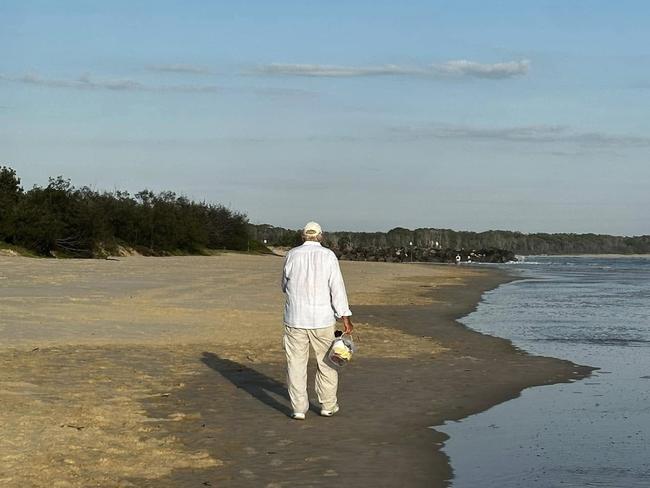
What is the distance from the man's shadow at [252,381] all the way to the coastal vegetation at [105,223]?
41.4m

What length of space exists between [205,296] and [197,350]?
1274 cm

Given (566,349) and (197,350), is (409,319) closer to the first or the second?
(566,349)

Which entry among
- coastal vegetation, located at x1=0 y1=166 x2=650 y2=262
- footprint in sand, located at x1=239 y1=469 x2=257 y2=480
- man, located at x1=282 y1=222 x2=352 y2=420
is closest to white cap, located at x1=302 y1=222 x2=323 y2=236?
man, located at x1=282 y1=222 x2=352 y2=420

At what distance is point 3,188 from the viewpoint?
58.6 m

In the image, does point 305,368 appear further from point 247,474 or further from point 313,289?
point 247,474

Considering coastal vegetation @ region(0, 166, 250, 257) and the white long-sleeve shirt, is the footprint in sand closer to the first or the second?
the white long-sleeve shirt

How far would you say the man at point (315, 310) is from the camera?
33.1 ft

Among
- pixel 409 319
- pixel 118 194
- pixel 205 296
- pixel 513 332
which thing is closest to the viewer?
pixel 513 332

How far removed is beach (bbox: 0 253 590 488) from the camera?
25.3 ft

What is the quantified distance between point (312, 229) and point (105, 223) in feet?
184

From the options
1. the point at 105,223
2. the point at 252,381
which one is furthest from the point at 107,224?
the point at 252,381

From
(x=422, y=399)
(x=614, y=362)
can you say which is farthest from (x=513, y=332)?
(x=422, y=399)

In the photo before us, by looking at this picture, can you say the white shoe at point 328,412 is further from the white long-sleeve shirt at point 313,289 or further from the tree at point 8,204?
the tree at point 8,204

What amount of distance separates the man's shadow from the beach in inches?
1.0
